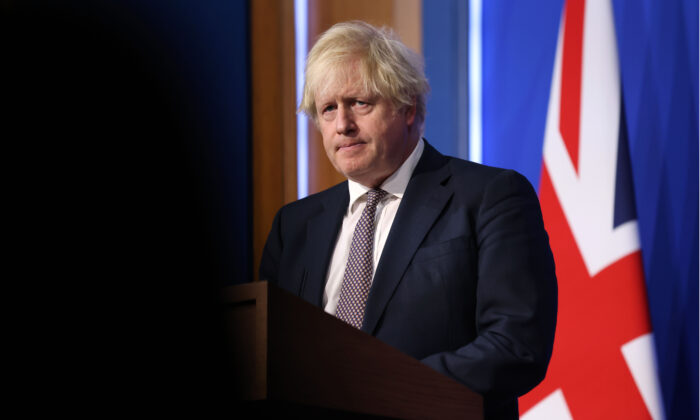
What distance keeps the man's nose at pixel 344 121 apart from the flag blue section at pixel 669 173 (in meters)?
0.98

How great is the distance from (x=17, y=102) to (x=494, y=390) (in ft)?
3.93

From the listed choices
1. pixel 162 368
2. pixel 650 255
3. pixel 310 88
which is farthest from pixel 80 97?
pixel 650 255

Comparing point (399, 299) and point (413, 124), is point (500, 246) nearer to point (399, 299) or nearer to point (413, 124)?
point (399, 299)

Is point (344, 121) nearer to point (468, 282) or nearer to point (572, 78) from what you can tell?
point (468, 282)

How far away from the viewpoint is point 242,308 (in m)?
0.82

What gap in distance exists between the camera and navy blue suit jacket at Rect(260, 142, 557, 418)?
146 centimetres

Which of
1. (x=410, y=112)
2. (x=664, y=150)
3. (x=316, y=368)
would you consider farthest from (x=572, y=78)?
(x=316, y=368)

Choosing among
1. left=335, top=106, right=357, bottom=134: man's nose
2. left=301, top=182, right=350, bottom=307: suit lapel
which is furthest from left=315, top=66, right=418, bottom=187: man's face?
left=301, top=182, right=350, bottom=307: suit lapel

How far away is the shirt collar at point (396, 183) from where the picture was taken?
1898mm

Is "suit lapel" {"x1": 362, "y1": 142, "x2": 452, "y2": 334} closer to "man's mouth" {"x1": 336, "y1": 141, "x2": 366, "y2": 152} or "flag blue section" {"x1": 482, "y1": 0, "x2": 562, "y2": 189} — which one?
"man's mouth" {"x1": 336, "y1": 141, "x2": 366, "y2": 152}

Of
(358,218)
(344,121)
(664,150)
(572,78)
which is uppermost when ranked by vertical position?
(572,78)

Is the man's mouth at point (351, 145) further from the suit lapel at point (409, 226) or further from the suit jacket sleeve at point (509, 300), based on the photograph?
the suit jacket sleeve at point (509, 300)

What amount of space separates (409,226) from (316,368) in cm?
86

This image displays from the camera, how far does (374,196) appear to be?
1888 millimetres
